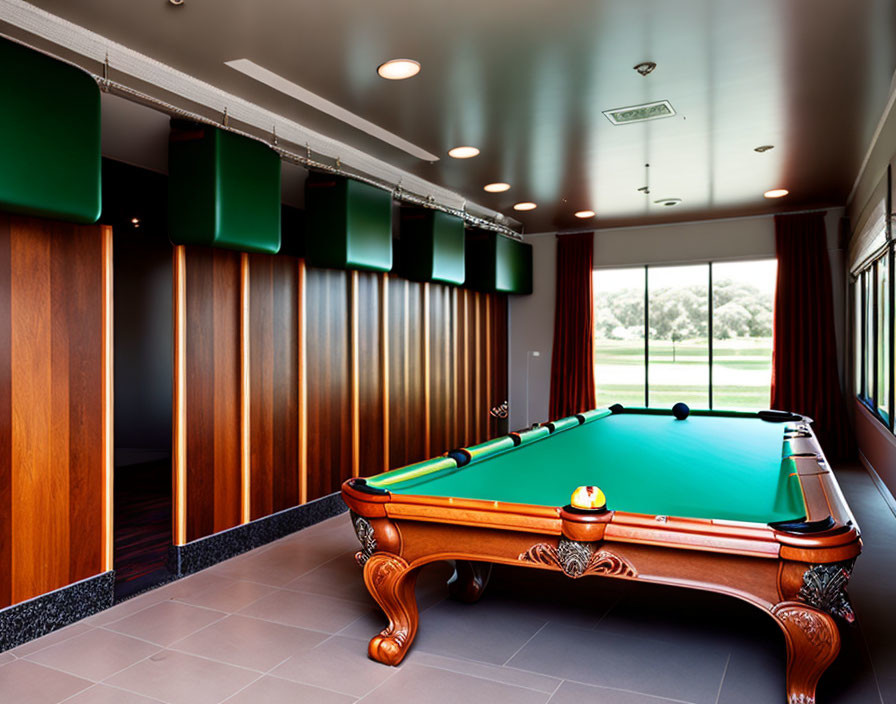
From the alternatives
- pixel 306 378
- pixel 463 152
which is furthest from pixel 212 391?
pixel 463 152

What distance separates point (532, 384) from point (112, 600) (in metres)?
6.49

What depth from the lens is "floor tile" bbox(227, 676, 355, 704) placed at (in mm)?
2508

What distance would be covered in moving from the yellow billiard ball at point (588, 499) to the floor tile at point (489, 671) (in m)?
0.78

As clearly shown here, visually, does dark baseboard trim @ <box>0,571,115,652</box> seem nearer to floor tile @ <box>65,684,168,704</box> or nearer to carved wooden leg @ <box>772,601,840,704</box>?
floor tile @ <box>65,684,168,704</box>

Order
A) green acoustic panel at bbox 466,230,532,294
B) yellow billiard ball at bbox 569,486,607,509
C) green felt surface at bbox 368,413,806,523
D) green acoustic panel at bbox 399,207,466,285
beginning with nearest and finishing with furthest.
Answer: yellow billiard ball at bbox 569,486,607,509, green felt surface at bbox 368,413,806,523, green acoustic panel at bbox 399,207,466,285, green acoustic panel at bbox 466,230,532,294

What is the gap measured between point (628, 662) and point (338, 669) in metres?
1.20

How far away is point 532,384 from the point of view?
30.3 ft

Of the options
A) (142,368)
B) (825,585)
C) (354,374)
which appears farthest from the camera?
(142,368)

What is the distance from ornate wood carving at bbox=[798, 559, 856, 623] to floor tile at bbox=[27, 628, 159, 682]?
2.62m

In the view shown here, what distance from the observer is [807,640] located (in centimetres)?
217

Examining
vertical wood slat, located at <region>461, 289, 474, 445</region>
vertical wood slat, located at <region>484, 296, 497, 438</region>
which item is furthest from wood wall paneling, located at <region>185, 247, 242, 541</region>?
vertical wood slat, located at <region>484, 296, 497, 438</region>

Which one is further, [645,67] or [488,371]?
[488,371]

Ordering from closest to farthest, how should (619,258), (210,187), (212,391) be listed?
1. (210,187)
2. (212,391)
3. (619,258)

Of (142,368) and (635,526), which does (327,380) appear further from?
(635,526)
